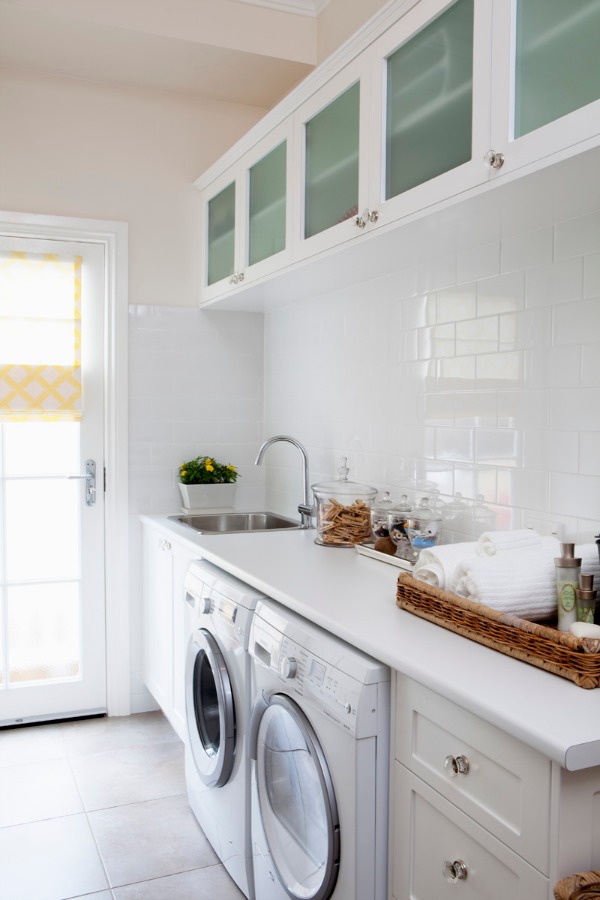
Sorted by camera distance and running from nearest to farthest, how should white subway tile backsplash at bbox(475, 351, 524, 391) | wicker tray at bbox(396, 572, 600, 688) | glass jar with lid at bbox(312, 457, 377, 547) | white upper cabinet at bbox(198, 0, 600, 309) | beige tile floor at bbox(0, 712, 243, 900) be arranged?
wicker tray at bbox(396, 572, 600, 688) → white upper cabinet at bbox(198, 0, 600, 309) → white subway tile backsplash at bbox(475, 351, 524, 391) → beige tile floor at bbox(0, 712, 243, 900) → glass jar with lid at bbox(312, 457, 377, 547)

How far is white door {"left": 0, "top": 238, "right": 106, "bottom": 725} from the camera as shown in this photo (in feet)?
10.7

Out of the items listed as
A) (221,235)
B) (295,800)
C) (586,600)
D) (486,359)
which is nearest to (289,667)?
(295,800)

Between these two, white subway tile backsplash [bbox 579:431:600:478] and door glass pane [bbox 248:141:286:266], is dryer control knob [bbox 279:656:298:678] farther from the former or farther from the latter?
door glass pane [bbox 248:141:286:266]

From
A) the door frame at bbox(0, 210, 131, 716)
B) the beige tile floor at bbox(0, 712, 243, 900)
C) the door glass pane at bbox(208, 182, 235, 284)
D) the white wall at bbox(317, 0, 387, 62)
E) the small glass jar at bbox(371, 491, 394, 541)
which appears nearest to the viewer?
the beige tile floor at bbox(0, 712, 243, 900)

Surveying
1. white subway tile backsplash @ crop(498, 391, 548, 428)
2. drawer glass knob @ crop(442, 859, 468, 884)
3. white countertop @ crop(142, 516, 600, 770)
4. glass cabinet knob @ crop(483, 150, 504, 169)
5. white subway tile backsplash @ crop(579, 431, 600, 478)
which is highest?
glass cabinet knob @ crop(483, 150, 504, 169)

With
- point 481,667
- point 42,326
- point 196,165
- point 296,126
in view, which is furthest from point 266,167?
point 481,667

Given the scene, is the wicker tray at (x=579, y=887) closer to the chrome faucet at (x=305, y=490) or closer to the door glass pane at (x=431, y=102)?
the door glass pane at (x=431, y=102)

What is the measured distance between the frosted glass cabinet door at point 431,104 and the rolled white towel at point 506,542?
0.75 m

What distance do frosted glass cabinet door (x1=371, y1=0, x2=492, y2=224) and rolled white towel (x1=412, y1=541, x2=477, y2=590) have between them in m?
0.78

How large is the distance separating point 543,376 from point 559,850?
116cm

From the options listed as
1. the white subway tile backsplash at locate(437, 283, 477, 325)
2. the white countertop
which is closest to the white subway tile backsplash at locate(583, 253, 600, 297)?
the white subway tile backsplash at locate(437, 283, 477, 325)

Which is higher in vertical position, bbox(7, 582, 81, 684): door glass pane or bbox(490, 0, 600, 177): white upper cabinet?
bbox(490, 0, 600, 177): white upper cabinet

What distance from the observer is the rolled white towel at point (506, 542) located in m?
Answer: 1.66

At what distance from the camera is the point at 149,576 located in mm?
3346
